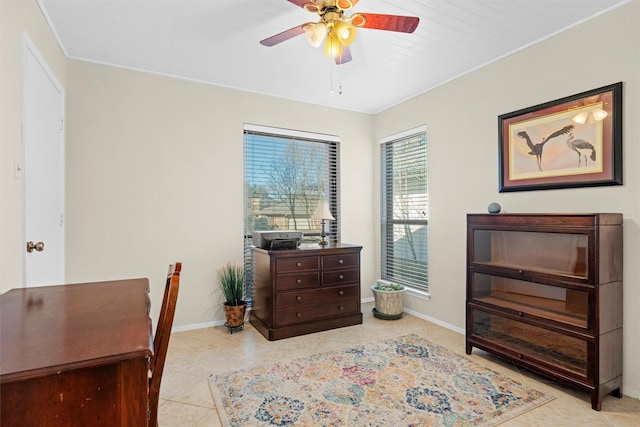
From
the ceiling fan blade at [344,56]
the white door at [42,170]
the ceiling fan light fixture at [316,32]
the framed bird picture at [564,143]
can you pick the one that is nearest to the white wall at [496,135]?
the framed bird picture at [564,143]

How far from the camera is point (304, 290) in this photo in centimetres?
339

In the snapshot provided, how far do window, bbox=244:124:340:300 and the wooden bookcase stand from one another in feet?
6.49

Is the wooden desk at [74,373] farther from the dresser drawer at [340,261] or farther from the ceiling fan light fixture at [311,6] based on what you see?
the dresser drawer at [340,261]

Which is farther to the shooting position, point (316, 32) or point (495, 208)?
point (495, 208)

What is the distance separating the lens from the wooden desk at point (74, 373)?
0.81 metres

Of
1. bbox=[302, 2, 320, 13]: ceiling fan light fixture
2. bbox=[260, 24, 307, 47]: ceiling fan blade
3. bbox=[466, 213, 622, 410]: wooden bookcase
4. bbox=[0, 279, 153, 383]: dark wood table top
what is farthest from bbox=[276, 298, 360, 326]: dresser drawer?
bbox=[302, 2, 320, 13]: ceiling fan light fixture

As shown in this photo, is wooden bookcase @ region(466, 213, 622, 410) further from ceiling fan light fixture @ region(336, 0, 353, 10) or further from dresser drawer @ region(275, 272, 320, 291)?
ceiling fan light fixture @ region(336, 0, 353, 10)

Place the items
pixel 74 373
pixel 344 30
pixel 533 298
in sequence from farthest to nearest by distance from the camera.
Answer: pixel 533 298 < pixel 344 30 < pixel 74 373

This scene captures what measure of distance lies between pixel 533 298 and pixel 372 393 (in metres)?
1.36

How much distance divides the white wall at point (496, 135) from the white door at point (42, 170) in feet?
11.1

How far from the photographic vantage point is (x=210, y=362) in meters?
2.75

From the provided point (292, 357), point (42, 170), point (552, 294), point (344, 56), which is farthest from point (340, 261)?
point (42, 170)

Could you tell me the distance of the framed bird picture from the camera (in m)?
2.30

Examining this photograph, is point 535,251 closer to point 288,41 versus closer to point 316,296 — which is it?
point 316,296
